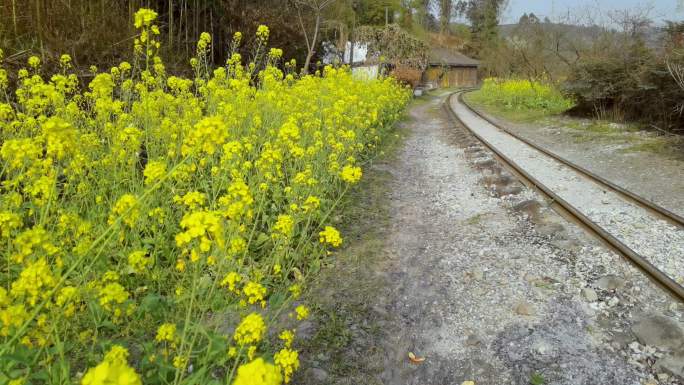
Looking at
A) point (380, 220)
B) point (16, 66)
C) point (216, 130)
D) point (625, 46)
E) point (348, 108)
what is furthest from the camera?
point (625, 46)

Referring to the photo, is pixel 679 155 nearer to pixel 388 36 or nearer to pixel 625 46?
pixel 625 46

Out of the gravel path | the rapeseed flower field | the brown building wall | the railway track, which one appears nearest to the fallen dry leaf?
the rapeseed flower field

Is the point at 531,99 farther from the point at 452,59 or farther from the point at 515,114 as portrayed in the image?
the point at 452,59

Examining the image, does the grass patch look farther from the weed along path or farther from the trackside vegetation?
the weed along path

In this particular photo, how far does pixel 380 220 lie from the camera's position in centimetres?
545

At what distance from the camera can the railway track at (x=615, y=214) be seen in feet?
13.9

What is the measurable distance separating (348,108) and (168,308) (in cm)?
667

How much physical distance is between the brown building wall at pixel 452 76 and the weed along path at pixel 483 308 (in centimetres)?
3913

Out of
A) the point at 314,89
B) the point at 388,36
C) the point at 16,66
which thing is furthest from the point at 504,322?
the point at 388,36

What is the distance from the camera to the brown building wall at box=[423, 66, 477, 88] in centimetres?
4597

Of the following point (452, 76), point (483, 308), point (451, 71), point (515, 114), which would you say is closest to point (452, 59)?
point (451, 71)

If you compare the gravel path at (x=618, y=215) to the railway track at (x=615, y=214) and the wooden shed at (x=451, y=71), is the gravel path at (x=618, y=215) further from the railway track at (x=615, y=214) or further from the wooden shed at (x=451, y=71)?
the wooden shed at (x=451, y=71)

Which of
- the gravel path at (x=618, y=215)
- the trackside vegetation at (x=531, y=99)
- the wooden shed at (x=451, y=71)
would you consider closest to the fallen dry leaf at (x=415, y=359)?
the gravel path at (x=618, y=215)

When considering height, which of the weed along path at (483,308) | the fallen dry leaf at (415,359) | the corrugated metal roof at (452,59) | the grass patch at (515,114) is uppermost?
the corrugated metal roof at (452,59)
